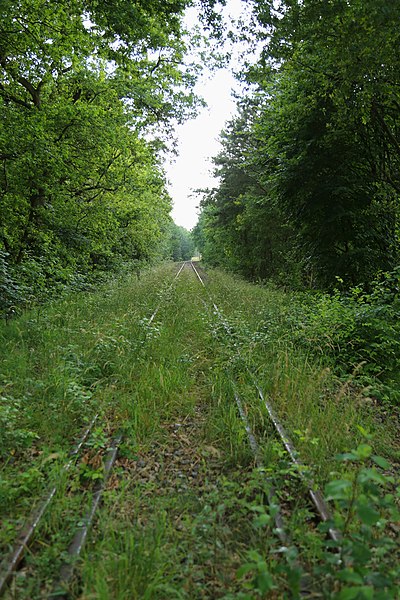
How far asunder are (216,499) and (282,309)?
6379 mm

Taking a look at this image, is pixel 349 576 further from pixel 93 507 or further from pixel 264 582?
pixel 93 507

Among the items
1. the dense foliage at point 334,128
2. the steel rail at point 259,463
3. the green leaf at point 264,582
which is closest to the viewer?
the green leaf at point 264,582

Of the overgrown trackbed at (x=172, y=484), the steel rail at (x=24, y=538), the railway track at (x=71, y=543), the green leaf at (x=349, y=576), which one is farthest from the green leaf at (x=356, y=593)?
Answer: the steel rail at (x=24, y=538)

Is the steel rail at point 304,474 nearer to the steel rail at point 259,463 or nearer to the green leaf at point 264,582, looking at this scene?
the steel rail at point 259,463

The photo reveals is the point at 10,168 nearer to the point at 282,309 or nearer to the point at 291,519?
the point at 282,309

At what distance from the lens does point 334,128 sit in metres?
A: 9.62

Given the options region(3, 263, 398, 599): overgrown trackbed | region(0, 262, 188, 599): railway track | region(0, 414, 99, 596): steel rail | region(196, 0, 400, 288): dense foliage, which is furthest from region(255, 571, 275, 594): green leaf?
region(196, 0, 400, 288): dense foliage

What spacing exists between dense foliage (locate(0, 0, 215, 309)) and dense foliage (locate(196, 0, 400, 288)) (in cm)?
213

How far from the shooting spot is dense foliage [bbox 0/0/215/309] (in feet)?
24.8

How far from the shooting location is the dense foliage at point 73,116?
756 cm

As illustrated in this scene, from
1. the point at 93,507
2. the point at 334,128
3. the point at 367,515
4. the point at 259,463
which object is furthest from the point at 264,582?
the point at 334,128

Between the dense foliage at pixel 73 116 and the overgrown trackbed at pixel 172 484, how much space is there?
564 centimetres

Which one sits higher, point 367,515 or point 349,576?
point 367,515

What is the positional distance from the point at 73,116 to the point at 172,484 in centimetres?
1107
